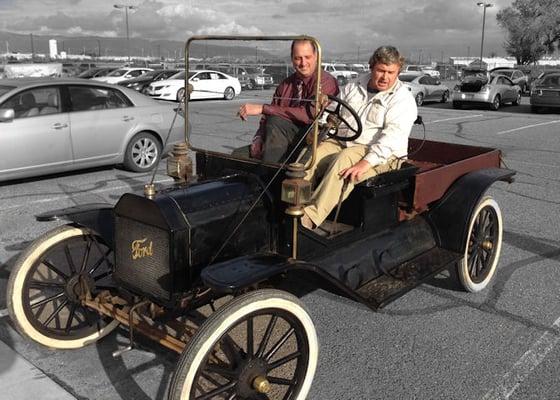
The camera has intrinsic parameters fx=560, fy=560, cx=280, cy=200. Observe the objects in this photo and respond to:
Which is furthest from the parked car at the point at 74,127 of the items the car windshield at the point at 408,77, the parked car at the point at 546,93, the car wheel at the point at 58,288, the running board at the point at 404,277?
the car windshield at the point at 408,77

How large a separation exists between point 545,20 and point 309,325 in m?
59.0

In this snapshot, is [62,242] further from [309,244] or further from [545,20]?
[545,20]

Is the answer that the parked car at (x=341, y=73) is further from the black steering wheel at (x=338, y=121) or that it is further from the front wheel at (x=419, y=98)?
the black steering wheel at (x=338, y=121)

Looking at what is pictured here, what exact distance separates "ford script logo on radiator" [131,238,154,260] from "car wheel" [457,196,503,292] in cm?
234

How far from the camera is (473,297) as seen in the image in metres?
4.28

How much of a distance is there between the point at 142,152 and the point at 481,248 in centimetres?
544

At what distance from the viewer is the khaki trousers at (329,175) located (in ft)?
10.9

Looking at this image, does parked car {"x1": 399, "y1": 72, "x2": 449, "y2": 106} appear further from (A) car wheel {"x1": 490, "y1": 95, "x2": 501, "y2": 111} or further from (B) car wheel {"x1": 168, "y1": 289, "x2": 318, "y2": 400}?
(B) car wheel {"x1": 168, "y1": 289, "x2": 318, "y2": 400}

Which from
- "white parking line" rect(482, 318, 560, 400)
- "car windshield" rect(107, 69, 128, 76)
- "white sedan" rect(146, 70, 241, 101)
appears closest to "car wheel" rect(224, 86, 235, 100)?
"white sedan" rect(146, 70, 241, 101)

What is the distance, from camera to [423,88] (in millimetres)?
22141

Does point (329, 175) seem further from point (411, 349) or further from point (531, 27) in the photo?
point (531, 27)

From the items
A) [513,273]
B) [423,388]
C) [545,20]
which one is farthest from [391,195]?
[545,20]

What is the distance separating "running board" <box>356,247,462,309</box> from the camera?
130 inches

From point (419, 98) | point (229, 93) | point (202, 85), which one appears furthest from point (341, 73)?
point (202, 85)
